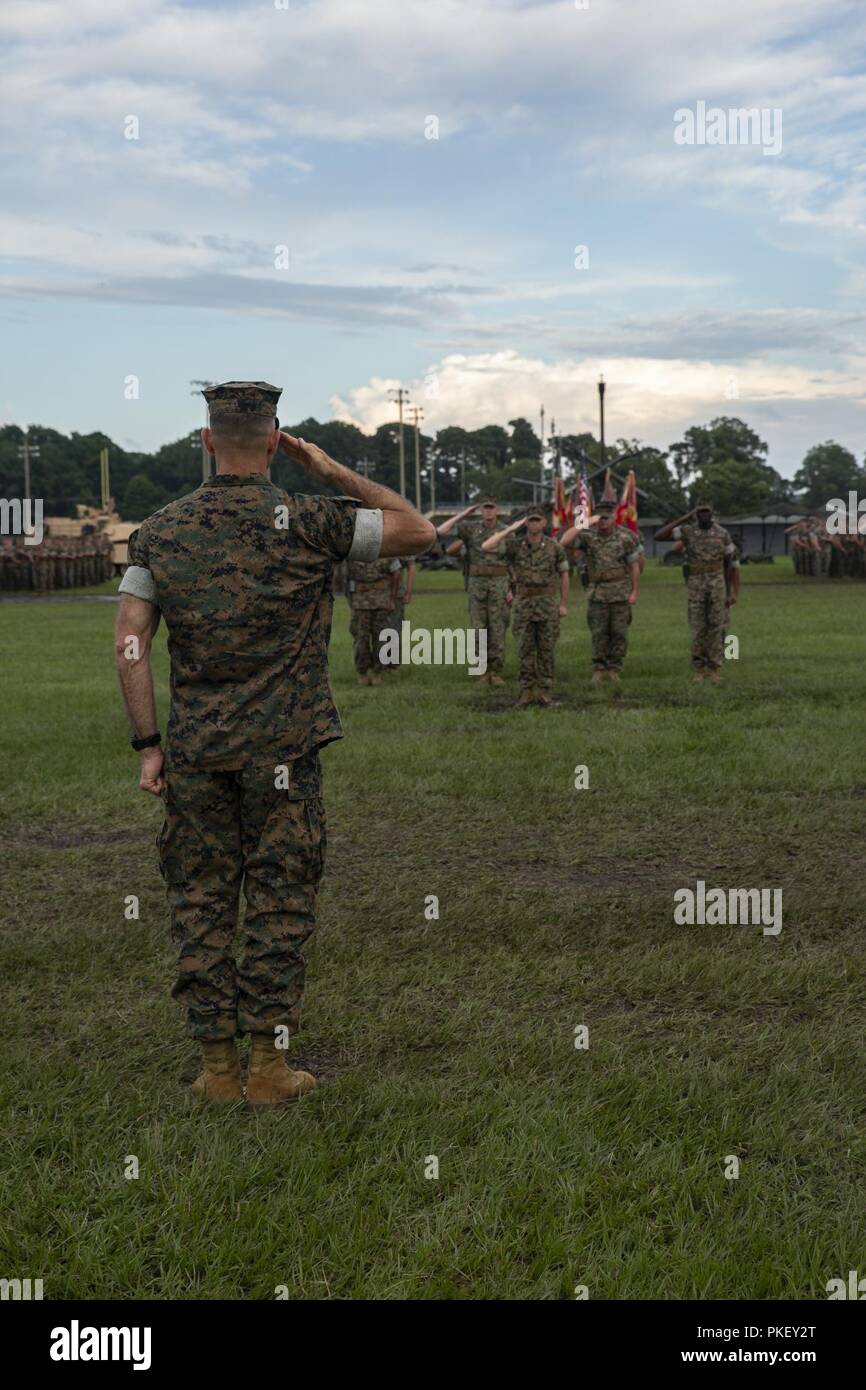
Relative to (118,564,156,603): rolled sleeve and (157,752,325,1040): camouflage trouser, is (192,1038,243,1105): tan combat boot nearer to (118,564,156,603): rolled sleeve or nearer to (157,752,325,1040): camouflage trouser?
(157,752,325,1040): camouflage trouser

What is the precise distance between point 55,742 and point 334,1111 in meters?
8.33

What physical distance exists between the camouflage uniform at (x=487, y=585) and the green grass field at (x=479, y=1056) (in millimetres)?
6041

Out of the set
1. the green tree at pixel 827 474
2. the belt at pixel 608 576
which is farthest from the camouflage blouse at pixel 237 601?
the green tree at pixel 827 474

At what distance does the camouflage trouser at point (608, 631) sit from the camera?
605 inches

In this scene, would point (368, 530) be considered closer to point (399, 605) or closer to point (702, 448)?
point (399, 605)

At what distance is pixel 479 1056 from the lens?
15.2 feet

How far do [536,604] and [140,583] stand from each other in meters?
10.3

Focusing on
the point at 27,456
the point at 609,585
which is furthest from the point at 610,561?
the point at 27,456

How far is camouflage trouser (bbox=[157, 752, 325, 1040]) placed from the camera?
4164mm

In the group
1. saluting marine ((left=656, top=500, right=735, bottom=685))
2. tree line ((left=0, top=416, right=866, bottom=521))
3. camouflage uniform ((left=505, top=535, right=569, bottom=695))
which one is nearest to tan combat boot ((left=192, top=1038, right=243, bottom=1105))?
camouflage uniform ((left=505, top=535, right=569, bottom=695))

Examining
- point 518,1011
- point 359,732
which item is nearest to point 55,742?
point 359,732

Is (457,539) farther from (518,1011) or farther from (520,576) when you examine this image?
(518,1011)

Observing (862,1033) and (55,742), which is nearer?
(862,1033)
